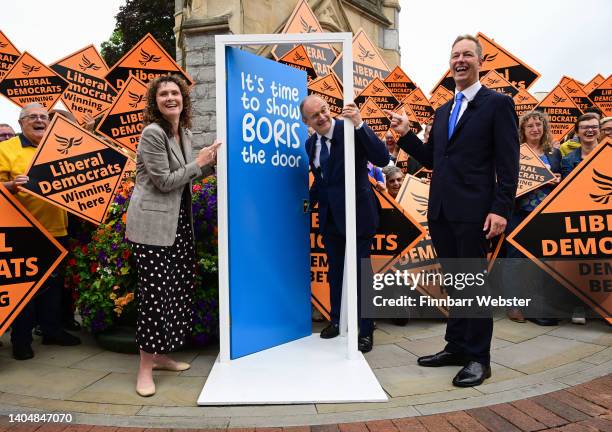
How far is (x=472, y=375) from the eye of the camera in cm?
306

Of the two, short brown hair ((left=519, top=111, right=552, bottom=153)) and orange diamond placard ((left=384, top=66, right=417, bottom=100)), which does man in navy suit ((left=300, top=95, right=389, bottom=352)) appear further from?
orange diamond placard ((left=384, top=66, right=417, bottom=100))

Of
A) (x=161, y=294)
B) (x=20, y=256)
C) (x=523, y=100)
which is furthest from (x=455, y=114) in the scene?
(x=523, y=100)

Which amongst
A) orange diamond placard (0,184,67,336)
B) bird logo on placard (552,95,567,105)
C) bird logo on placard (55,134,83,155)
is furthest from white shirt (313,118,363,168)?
bird logo on placard (552,95,567,105)

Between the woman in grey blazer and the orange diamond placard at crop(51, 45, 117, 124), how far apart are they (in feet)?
12.3

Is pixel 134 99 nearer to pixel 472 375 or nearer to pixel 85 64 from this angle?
pixel 85 64

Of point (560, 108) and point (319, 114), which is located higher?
point (560, 108)

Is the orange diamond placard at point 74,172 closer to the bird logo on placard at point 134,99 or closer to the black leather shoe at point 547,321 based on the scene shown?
the bird logo on placard at point 134,99

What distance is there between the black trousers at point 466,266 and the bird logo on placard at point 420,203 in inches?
58.5

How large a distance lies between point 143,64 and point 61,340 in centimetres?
346

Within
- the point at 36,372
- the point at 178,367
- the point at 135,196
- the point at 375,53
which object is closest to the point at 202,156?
the point at 135,196

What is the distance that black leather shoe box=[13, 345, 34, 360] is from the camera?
12.3 feet

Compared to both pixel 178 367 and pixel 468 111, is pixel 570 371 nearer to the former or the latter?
pixel 468 111

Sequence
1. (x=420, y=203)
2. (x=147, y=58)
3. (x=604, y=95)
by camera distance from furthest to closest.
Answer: (x=604, y=95), (x=147, y=58), (x=420, y=203)

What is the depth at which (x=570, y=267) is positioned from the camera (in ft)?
13.6
